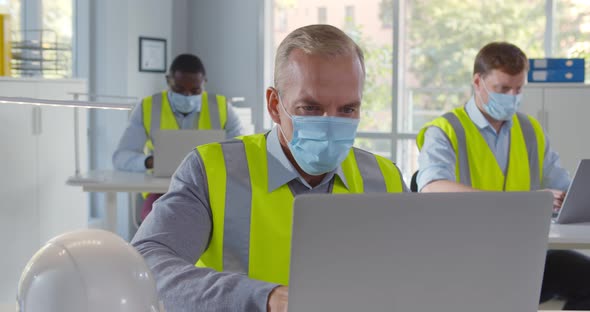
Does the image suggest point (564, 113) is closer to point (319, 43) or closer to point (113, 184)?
point (113, 184)

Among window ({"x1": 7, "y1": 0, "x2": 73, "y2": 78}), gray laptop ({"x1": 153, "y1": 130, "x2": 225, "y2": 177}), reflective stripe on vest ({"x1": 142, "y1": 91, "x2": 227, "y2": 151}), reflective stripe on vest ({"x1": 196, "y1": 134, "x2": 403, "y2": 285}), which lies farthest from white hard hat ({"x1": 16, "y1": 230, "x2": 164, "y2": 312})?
reflective stripe on vest ({"x1": 142, "y1": 91, "x2": 227, "y2": 151})

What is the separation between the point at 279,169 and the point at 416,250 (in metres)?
0.73

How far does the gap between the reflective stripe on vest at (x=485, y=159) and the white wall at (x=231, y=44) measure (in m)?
3.65

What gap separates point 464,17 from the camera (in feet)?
21.9

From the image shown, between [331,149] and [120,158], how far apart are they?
9.61 ft

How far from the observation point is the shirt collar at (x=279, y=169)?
69.4 inches

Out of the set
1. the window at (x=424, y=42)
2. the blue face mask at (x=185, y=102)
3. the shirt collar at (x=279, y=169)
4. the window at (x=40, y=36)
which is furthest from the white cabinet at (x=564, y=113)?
the shirt collar at (x=279, y=169)

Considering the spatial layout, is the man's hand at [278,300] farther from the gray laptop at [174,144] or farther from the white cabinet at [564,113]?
the white cabinet at [564,113]

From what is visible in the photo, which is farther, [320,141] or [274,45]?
[274,45]

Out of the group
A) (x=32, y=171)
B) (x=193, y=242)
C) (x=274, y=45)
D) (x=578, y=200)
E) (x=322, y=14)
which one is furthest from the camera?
(x=274, y=45)

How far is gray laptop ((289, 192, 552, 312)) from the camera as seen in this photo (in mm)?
1042

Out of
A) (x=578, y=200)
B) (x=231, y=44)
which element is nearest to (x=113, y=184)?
(x=578, y=200)

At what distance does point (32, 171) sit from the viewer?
432cm

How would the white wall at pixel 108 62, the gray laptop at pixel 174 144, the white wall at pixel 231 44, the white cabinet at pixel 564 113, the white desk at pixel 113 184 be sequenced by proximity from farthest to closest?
the white wall at pixel 231 44, the white wall at pixel 108 62, the white cabinet at pixel 564 113, the gray laptop at pixel 174 144, the white desk at pixel 113 184
